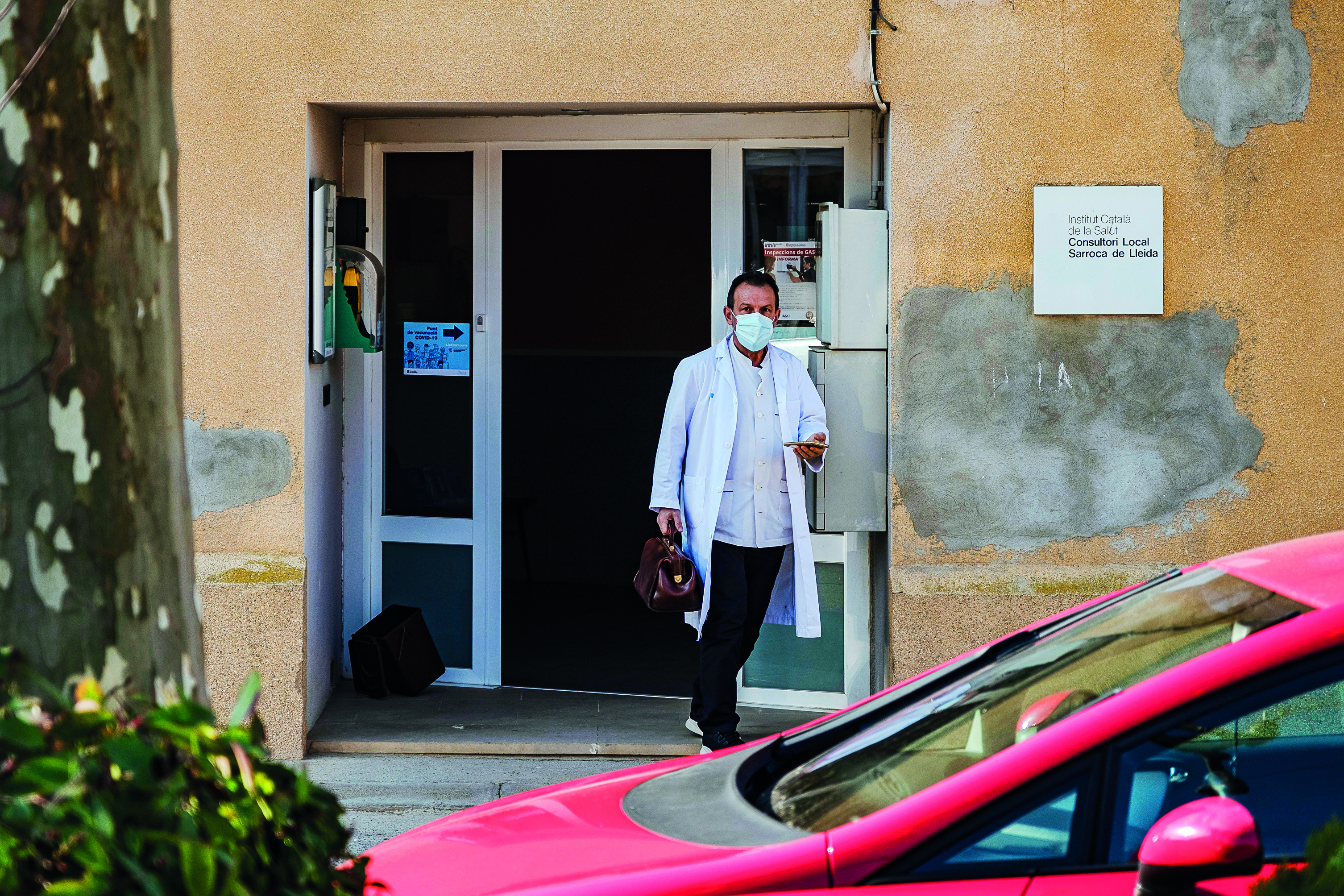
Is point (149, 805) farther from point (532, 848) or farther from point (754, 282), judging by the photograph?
point (754, 282)

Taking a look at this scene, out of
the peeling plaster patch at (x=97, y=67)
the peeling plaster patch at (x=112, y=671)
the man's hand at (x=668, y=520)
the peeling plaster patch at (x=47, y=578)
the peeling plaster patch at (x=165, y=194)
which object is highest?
the peeling plaster patch at (x=97, y=67)

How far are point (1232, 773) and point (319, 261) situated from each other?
4.69 m

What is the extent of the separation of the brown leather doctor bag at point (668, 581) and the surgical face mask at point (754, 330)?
2.94 feet

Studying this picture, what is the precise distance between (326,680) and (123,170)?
185 inches

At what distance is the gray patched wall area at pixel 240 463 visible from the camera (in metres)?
5.92

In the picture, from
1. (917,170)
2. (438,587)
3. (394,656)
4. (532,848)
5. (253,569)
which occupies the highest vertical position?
(917,170)

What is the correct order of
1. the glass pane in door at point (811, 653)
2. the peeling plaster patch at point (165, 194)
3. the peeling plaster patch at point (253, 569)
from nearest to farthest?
the peeling plaster patch at point (165, 194), the peeling plaster patch at point (253, 569), the glass pane in door at point (811, 653)

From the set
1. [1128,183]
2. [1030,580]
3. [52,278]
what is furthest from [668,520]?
[52,278]

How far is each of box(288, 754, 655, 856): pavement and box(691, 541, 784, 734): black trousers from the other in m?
0.41

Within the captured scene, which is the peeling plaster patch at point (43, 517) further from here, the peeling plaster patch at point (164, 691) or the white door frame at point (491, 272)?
the white door frame at point (491, 272)

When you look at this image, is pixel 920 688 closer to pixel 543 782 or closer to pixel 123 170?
pixel 123 170

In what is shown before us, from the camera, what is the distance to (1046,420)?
5.87m

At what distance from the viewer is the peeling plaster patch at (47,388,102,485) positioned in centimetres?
197

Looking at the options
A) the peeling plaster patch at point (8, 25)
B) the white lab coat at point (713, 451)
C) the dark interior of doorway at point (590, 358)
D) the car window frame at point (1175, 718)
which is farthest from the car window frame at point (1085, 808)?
the dark interior of doorway at point (590, 358)
